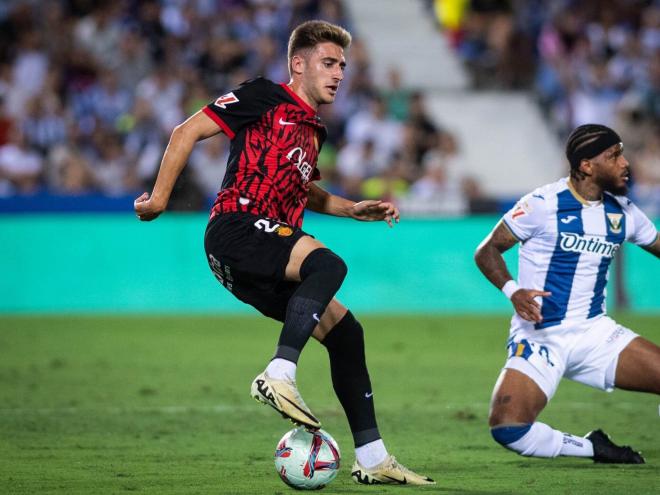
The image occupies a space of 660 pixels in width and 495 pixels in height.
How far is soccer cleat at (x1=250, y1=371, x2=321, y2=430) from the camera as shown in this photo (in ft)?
17.3

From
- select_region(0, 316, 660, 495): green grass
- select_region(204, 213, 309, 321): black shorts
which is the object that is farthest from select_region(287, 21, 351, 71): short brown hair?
select_region(0, 316, 660, 495): green grass

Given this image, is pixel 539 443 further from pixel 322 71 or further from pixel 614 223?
pixel 322 71

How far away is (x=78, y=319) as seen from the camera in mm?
16078

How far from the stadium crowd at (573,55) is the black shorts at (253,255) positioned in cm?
1365

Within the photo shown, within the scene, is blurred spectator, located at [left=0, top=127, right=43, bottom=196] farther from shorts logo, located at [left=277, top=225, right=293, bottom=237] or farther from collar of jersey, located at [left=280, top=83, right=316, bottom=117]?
shorts logo, located at [left=277, top=225, right=293, bottom=237]

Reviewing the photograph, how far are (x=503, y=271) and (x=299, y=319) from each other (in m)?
1.84

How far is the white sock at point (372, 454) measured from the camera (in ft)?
20.2

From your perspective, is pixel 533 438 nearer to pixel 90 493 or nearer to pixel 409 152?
pixel 90 493

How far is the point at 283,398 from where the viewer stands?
5.29 m

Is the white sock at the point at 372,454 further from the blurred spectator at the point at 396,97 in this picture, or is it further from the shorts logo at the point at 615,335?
the blurred spectator at the point at 396,97

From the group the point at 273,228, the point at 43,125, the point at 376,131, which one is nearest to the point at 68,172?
the point at 43,125

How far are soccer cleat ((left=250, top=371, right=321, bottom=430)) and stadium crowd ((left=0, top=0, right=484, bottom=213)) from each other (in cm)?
1071

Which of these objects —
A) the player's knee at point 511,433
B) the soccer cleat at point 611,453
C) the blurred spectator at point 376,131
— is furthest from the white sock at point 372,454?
the blurred spectator at point 376,131

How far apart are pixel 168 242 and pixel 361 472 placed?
1049 centimetres
